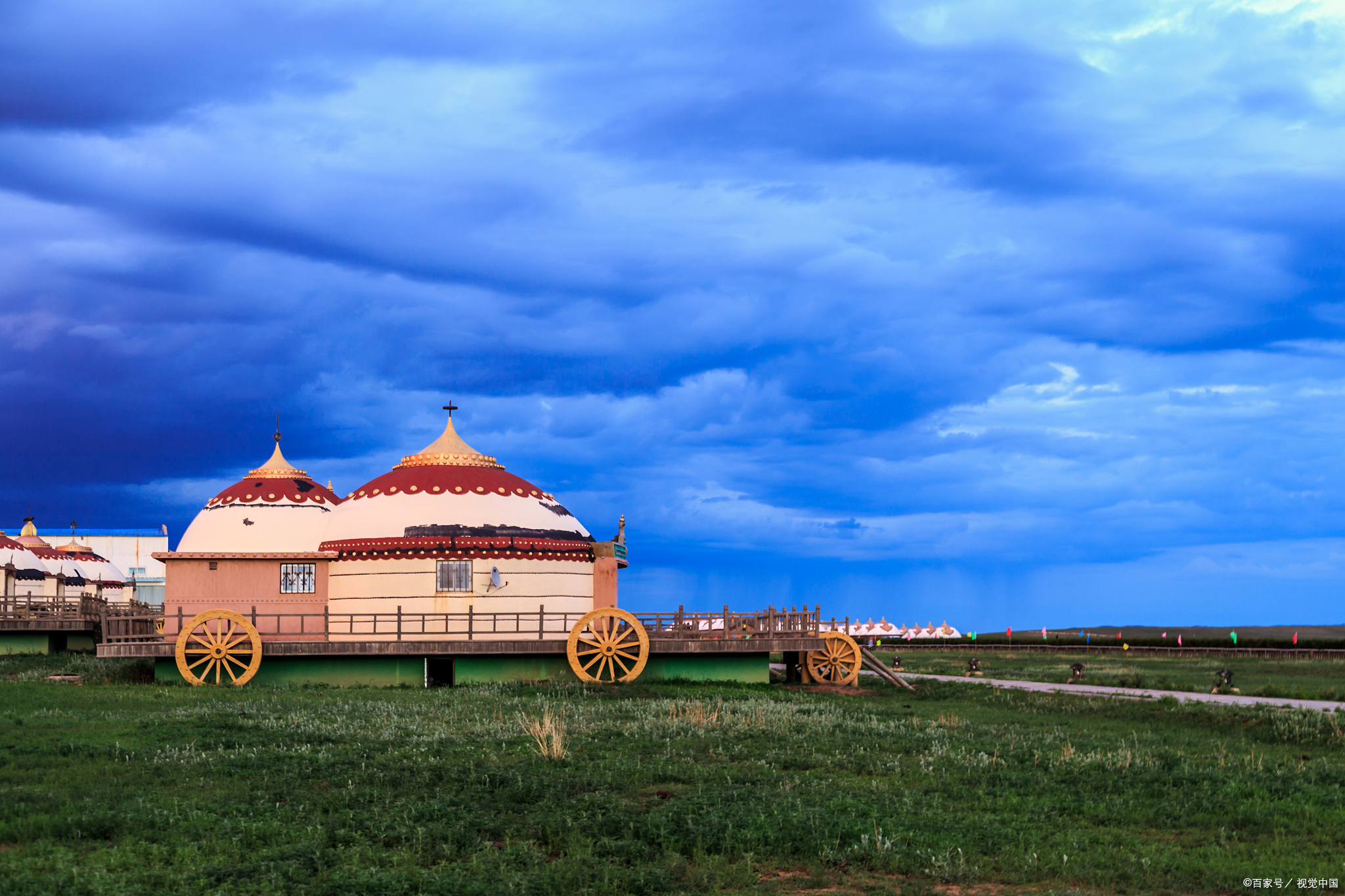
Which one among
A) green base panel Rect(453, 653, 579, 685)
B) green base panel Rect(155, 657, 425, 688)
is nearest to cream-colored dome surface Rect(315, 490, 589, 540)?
green base panel Rect(155, 657, 425, 688)

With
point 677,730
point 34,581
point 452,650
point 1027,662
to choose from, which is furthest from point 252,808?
point 34,581

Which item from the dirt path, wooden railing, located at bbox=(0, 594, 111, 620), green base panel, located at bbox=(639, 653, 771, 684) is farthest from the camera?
wooden railing, located at bbox=(0, 594, 111, 620)

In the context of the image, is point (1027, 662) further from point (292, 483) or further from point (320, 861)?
point (320, 861)

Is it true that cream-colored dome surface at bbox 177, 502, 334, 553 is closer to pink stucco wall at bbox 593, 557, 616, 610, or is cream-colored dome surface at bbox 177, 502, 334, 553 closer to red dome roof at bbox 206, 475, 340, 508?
red dome roof at bbox 206, 475, 340, 508

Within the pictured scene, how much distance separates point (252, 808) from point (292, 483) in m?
25.1

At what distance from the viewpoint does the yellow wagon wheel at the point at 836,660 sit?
3588 centimetres

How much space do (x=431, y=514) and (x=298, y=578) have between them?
4.89 m

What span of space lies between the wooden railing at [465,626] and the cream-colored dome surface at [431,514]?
2686 millimetres

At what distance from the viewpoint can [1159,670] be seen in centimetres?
4638

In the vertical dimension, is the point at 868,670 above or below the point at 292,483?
below

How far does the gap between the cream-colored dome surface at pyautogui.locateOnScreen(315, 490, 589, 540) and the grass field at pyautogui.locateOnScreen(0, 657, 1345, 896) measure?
11.0 meters

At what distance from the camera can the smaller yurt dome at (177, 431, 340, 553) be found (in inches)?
1444

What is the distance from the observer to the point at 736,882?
40.6 ft

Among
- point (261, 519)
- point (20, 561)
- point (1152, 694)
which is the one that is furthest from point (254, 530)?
point (20, 561)
